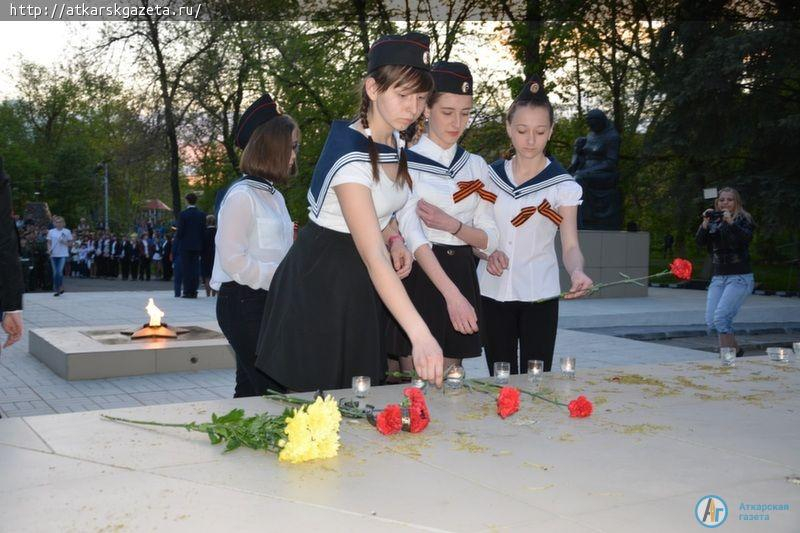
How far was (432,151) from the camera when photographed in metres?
3.82

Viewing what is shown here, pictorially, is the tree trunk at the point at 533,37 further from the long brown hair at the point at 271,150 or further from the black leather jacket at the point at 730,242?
the long brown hair at the point at 271,150

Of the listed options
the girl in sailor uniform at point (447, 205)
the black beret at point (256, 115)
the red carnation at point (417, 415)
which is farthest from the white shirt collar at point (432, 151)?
the red carnation at point (417, 415)

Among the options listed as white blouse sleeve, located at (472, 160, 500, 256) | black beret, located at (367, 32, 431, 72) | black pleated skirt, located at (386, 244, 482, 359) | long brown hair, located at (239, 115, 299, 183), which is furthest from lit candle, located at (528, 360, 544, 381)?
long brown hair, located at (239, 115, 299, 183)

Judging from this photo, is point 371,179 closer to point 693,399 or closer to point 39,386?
point 693,399

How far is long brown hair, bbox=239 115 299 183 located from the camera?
416 cm

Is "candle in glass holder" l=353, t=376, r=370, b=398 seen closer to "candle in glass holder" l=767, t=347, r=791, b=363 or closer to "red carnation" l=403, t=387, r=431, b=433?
"red carnation" l=403, t=387, r=431, b=433

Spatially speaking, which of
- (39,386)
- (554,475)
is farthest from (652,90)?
(554,475)

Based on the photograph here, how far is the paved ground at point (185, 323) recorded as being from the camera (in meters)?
6.80

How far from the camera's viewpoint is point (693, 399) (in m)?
3.02

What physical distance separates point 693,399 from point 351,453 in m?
1.44

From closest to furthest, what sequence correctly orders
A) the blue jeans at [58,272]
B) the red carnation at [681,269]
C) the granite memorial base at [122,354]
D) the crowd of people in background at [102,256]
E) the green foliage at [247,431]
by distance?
the green foliage at [247,431] < the red carnation at [681,269] < the granite memorial base at [122,354] < the blue jeans at [58,272] < the crowd of people in background at [102,256]

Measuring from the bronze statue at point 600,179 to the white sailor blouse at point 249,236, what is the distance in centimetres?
1365

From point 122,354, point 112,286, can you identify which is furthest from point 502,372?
point 112,286

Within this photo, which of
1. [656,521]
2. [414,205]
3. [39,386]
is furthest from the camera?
[39,386]
